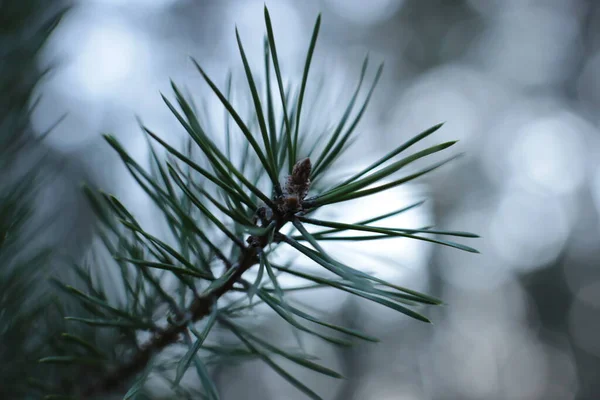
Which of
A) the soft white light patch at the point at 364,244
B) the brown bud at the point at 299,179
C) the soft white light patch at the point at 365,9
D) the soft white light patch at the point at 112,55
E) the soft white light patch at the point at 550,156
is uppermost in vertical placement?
the soft white light patch at the point at 112,55

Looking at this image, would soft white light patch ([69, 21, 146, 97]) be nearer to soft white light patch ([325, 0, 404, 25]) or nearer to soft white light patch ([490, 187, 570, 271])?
soft white light patch ([325, 0, 404, 25])

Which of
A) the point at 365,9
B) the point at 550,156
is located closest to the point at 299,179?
the point at 365,9

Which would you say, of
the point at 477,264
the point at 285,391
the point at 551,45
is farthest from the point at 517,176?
the point at 285,391

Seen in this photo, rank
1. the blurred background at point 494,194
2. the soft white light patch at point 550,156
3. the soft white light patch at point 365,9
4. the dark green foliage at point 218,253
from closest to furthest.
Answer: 1. the dark green foliage at point 218,253
2. the soft white light patch at point 365,9
3. the blurred background at point 494,194
4. the soft white light patch at point 550,156

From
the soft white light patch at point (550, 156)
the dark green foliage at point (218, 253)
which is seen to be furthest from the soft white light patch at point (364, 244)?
the soft white light patch at point (550, 156)

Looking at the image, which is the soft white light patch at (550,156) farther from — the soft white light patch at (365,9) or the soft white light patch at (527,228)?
the soft white light patch at (365,9)

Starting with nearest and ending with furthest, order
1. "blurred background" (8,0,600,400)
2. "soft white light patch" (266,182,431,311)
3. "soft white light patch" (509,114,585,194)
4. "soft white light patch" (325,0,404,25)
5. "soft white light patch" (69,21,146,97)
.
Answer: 1. "soft white light patch" (266,182,431,311)
2. "soft white light patch" (69,21,146,97)
3. "soft white light patch" (325,0,404,25)
4. "blurred background" (8,0,600,400)
5. "soft white light patch" (509,114,585,194)

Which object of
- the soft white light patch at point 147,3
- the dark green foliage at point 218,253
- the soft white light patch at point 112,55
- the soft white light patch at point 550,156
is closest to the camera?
the dark green foliage at point 218,253

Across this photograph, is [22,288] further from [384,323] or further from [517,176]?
[517,176]

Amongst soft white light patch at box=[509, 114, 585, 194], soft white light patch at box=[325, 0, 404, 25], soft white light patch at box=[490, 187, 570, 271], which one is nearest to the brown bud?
soft white light patch at box=[325, 0, 404, 25]
